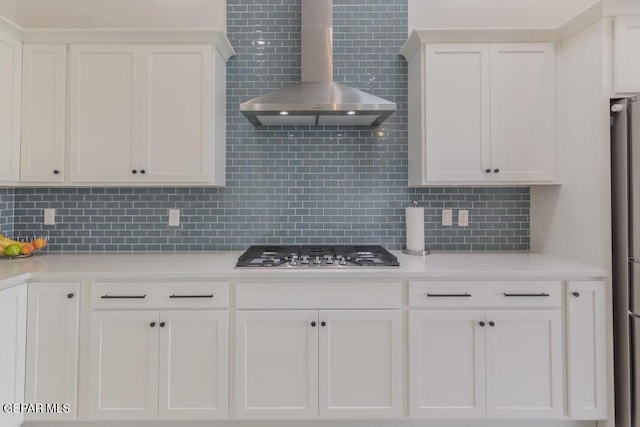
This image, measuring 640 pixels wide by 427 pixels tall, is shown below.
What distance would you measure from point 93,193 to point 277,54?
1.67 metres

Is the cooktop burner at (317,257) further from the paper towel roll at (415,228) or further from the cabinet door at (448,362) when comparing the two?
the cabinet door at (448,362)

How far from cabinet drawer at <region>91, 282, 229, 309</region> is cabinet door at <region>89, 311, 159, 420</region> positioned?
54 mm

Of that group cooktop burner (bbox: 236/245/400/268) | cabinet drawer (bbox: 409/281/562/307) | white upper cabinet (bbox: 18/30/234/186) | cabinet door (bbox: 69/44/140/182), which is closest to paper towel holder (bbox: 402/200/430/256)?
cooktop burner (bbox: 236/245/400/268)

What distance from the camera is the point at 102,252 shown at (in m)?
2.68

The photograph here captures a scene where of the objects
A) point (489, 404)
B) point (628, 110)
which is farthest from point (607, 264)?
point (489, 404)

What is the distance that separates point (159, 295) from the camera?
6.57 feet

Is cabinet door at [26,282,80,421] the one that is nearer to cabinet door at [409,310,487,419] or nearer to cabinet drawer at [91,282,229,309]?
cabinet drawer at [91,282,229,309]

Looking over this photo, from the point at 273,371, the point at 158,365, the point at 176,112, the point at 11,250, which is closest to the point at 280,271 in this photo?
the point at 273,371

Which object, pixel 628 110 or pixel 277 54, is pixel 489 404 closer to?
pixel 628 110

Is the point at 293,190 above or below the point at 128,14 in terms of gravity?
below

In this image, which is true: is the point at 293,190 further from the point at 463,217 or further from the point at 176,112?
the point at 463,217

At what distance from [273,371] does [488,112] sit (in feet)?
6.70

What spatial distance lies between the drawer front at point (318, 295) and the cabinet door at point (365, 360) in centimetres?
5

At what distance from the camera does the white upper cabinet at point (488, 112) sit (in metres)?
2.38
